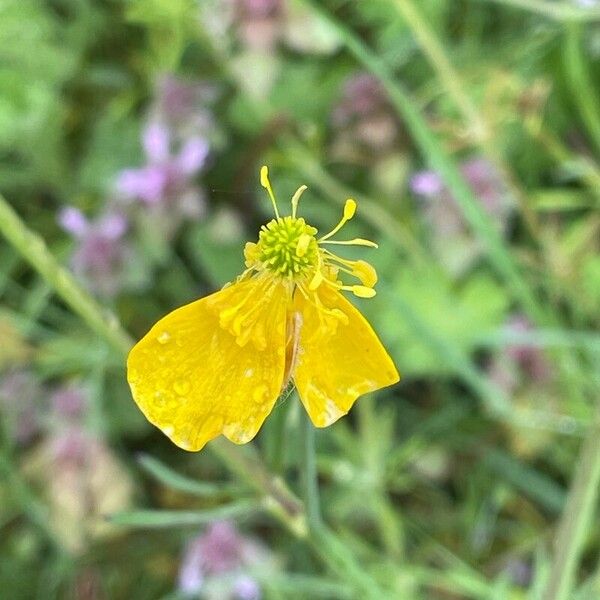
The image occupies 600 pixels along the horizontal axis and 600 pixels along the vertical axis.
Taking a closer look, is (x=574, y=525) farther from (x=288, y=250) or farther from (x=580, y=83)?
(x=580, y=83)

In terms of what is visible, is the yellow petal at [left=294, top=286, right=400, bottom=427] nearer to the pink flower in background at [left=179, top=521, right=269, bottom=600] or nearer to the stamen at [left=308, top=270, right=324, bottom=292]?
the stamen at [left=308, top=270, right=324, bottom=292]

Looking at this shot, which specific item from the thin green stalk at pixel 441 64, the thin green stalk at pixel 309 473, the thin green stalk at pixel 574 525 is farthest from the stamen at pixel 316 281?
the thin green stalk at pixel 441 64

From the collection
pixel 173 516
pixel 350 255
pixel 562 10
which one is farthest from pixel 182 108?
pixel 173 516

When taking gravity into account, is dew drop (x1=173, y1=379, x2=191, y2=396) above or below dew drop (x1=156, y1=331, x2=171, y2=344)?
below

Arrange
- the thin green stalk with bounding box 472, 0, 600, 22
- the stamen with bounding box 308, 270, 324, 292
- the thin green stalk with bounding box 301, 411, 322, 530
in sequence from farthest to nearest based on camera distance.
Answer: the thin green stalk with bounding box 472, 0, 600, 22
the thin green stalk with bounding box 301, 411, 322, 530
the stamen with bounding box 308, 270, 324, 292

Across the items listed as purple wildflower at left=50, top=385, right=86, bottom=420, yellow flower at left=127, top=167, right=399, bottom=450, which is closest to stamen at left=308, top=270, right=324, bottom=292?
yellow flower at left=127, top=167, right=399, bottom=450

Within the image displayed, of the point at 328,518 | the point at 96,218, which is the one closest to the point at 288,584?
the point at 328,518

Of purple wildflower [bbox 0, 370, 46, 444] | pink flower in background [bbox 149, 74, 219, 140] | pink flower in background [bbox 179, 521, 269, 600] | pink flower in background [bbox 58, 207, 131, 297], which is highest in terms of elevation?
pink flower in background [bbox 149, 74, 219, 140]
